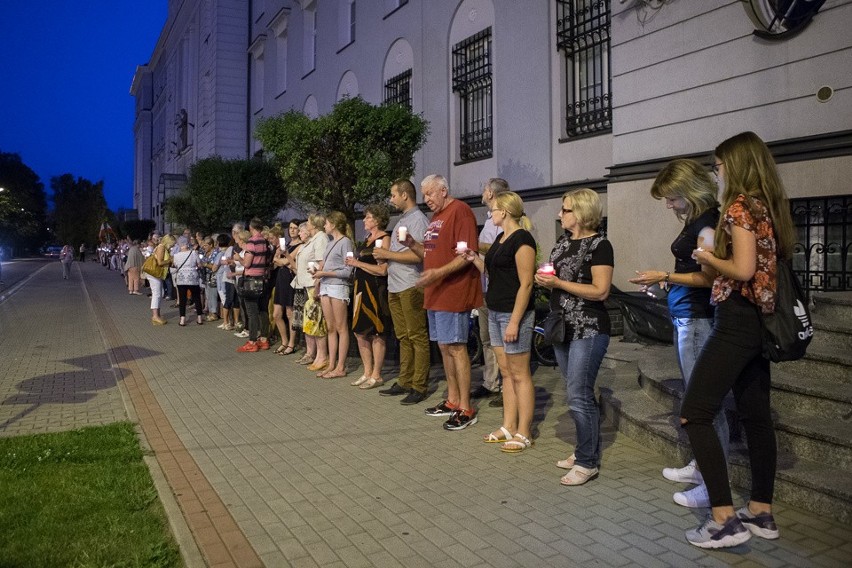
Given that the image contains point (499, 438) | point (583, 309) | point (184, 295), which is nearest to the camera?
point (583, 309)

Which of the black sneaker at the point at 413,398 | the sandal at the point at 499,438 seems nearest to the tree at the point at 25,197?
the black sneaker at the point at 413,398

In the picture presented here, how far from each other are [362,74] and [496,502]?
19482 millimetres

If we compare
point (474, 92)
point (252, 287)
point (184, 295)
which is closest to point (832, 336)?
point (252, 287)

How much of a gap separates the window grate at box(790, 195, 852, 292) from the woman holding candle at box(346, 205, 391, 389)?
4.60 meters

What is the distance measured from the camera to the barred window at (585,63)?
12539 mm

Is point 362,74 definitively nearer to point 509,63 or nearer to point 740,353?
point 509,63

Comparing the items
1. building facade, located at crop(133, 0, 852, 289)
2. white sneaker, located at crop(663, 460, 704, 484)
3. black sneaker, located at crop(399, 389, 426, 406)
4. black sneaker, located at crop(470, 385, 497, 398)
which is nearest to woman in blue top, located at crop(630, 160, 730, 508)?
white sneaker, located at crop(663, 460, 704, 484)

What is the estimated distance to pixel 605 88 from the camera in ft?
41.2

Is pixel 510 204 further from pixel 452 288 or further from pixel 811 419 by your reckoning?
pixel 811 419

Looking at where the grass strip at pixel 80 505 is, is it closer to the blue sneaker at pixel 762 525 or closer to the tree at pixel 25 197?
the blue sneaker at pixel 762 525

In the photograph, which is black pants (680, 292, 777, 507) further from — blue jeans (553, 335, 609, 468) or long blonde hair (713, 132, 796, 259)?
blue jeans (553, 335, 609, 468)

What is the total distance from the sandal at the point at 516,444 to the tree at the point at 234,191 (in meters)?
17.9

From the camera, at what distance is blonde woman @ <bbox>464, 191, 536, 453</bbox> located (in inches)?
224

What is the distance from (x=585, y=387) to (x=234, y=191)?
1945cm
